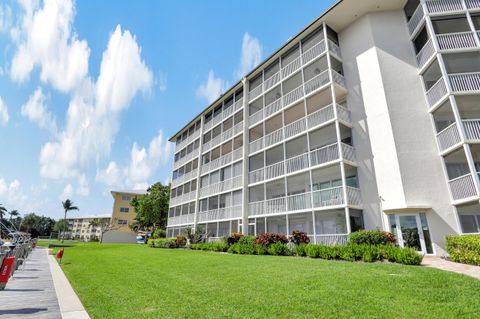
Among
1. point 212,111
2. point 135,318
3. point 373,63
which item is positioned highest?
point 212,111

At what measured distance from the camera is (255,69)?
26047 mm

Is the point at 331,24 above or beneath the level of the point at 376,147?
above

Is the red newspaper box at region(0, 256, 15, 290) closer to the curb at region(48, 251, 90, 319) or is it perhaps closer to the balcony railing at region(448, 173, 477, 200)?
the curb at region(48, 251, 90, 319)

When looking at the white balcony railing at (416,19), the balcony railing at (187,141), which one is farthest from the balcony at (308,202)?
the balcony railing at (187,141)

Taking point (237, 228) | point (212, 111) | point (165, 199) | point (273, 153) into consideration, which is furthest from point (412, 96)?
point (165, 199)

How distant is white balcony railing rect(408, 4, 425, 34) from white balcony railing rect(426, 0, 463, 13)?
492 millimetres

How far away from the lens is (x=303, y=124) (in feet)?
66.1

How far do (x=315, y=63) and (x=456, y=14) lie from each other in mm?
8890

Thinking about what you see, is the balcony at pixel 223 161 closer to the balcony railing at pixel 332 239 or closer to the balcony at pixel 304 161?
the balcony at pixel 304 161

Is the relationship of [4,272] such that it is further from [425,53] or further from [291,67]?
[425,53]

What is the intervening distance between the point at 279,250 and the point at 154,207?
33439 millimetres

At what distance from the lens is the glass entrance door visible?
14.1 meters

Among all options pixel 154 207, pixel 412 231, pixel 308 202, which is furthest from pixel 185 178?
pixel 412 231

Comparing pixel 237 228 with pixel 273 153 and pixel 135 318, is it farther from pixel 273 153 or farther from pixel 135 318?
pixel 135 318
